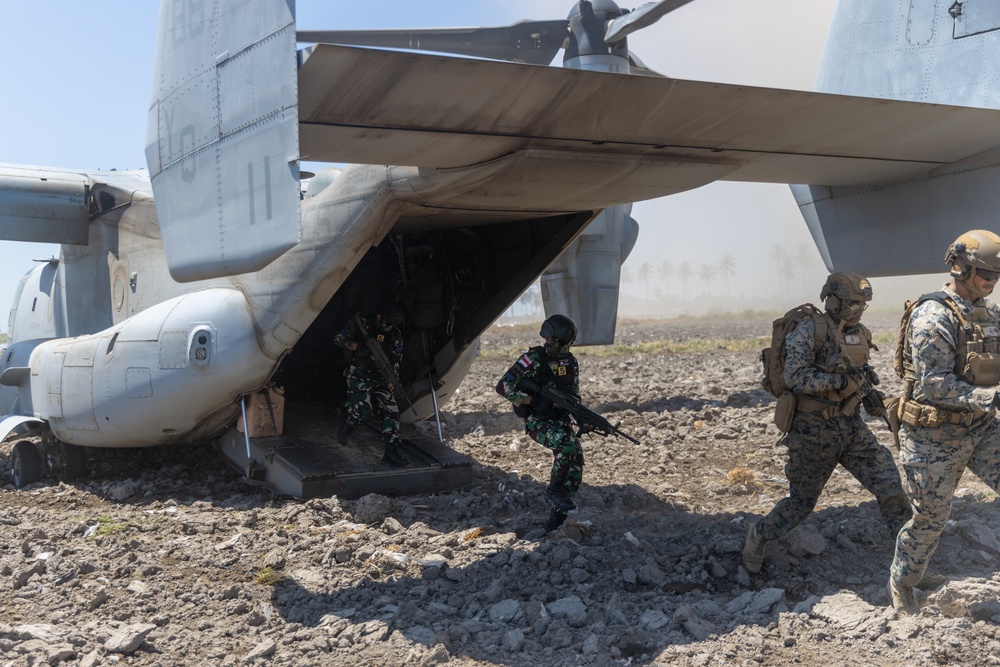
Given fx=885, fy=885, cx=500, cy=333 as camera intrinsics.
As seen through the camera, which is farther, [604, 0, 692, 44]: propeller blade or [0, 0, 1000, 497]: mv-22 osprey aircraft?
[604, 0, 692, 44]: propeller blade

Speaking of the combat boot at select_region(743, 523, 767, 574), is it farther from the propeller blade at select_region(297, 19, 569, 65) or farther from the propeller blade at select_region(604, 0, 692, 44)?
the propeller blade at select_region(297, 19, 569, 65)

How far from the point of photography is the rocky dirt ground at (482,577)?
13.7 feet

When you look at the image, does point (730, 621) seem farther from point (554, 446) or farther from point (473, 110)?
point (473, 110)

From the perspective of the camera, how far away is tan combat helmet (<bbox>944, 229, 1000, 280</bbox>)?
13.0 ft

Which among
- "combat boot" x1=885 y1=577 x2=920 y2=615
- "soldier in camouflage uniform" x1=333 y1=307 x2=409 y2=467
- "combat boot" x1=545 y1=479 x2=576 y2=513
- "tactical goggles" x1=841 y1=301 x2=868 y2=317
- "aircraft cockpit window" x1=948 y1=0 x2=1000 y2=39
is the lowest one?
"combat boot" x1=885 y1=577 x2=920 y2=615

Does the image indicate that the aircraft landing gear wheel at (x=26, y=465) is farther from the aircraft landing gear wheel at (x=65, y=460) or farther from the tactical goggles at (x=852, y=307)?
the tactical goggles at (x=852, y=307)

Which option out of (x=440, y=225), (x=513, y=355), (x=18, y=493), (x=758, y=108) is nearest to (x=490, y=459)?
(x=440, y=225)

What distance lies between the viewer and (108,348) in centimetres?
780

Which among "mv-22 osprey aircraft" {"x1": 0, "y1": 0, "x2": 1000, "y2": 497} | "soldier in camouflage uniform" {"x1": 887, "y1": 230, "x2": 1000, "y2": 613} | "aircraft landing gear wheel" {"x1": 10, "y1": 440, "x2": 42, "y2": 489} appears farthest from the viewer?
"aircraft landing gear wheel" {"x1": 10, "y1": 440, "x2": 42, "y2": 489}

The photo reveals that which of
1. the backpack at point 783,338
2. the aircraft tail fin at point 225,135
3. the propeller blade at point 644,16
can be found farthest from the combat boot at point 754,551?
the propeller blade at point 644,16

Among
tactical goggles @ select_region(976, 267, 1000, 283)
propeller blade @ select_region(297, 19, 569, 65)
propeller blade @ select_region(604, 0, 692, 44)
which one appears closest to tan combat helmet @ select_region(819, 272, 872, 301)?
tactical goggles @ select_region(976, 267, 1000, 283)

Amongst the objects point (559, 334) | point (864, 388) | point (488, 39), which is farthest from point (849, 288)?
point (488, 39)

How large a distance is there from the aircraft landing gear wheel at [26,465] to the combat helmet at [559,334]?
556 cm

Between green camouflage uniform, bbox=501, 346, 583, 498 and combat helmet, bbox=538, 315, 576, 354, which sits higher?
combat helmet, bbox=538, 315, 576, 354
